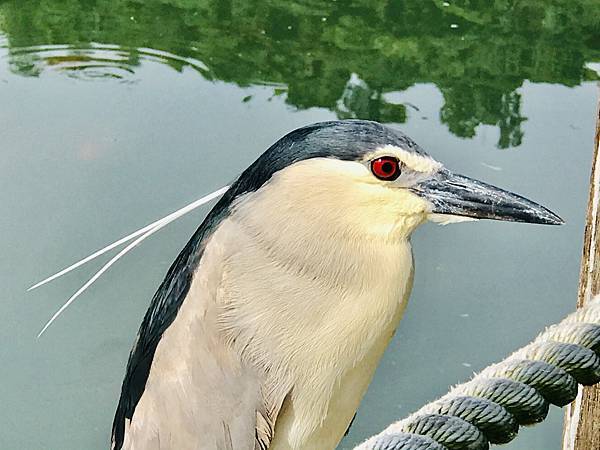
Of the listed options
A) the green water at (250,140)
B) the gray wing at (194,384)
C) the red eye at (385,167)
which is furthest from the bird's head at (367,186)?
the green water at (250,140)

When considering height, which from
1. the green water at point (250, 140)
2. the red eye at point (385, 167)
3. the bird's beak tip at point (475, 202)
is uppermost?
the red eye at point (385, 167)

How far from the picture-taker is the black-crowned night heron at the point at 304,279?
3.48 ft

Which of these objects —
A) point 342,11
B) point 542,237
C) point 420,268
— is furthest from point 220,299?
point 342,11

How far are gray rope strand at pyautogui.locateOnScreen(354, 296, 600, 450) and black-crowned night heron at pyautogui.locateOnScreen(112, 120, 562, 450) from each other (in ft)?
0.60

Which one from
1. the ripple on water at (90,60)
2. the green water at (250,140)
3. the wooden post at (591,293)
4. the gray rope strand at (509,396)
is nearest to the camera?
the gray rope strand at (509,396)

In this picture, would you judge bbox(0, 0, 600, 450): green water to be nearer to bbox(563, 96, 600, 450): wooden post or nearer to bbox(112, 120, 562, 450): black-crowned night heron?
bbox(563, 96, 600, 450): wooden post

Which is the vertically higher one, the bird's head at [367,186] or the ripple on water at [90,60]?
the bird's head at [367,186]

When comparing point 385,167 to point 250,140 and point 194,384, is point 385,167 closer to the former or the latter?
point 194,384

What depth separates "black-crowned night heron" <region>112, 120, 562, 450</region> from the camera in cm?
106

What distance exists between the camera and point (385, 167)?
1.05m

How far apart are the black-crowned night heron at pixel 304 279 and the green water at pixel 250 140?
147 cm

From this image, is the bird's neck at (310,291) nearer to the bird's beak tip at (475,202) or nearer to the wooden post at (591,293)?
the bird's beak tip at (475,202)

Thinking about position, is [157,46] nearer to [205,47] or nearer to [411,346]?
[205,47]

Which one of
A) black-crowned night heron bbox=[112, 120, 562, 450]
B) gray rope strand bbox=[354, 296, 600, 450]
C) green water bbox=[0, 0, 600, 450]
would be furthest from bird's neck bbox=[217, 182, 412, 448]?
green water bbox=[0, 0, 600, 450]
